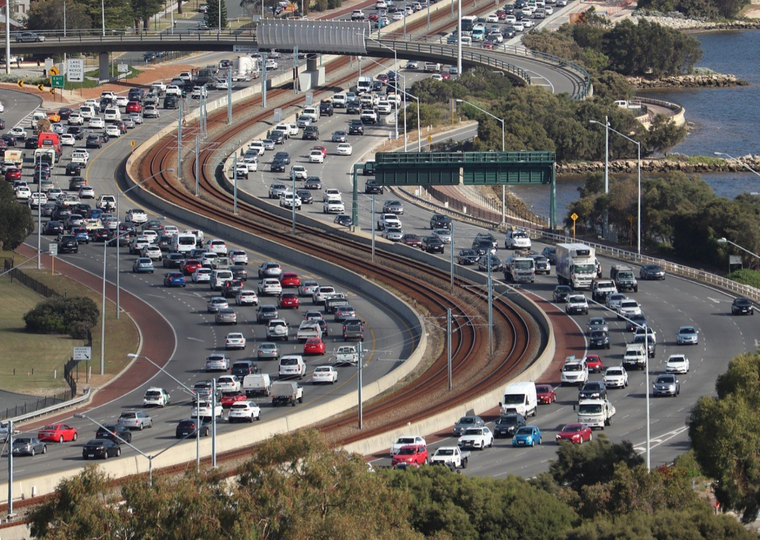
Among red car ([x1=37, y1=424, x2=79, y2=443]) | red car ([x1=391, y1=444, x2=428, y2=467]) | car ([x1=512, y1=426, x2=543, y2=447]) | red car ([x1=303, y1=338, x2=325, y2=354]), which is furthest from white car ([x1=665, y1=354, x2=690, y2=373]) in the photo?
red car ([x1=37, y1=424, x2=79, y2=443])

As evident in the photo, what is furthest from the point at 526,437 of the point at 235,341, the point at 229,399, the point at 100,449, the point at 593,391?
the point at 235,341

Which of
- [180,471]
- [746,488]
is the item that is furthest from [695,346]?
[180,471]

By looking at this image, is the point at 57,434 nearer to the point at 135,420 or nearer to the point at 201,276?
the point at 135,420

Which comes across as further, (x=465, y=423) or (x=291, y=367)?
(x=291, y=367)

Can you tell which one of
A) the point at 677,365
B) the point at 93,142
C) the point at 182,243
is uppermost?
the point at 93,142

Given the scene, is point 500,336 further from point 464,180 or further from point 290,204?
point 290,204

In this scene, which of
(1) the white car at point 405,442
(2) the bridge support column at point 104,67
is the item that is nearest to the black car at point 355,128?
(2) the bridge support column at point 104,67
